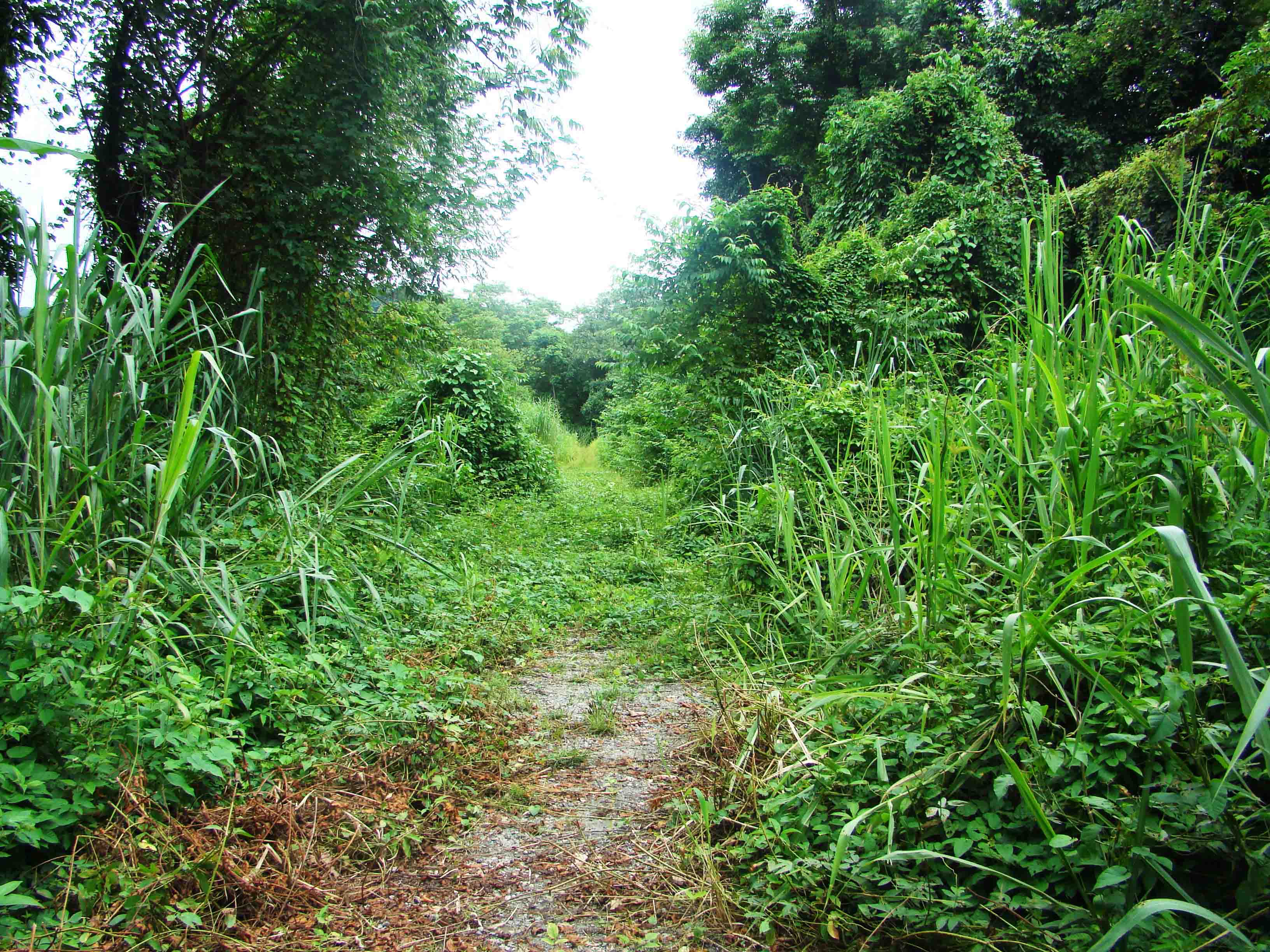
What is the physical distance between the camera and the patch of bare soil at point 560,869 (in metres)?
1.56

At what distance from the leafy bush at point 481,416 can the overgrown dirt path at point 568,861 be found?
21.6 ft

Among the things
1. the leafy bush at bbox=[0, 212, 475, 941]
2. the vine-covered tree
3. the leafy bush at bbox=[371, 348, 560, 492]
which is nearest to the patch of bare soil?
the leafy bush at bbox=[0, 212, 475, 941]

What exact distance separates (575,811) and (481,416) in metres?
7.73

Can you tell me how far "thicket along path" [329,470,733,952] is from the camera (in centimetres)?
159

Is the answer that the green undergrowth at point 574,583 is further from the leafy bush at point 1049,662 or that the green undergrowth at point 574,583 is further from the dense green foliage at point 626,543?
the leafy bush at point 1049,662

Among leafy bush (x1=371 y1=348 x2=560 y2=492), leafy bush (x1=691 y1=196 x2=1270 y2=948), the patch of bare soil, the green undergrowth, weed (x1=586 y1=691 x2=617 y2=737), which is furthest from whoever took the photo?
leafy bush (x1=371 y1=348 x2=560 y2=492)

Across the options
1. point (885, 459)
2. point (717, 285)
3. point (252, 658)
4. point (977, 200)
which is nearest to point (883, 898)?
point (885, 459)

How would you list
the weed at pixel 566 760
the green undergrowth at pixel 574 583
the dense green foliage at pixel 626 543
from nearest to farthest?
the dense green foliage at pixel 626 543, the weed at pixel 566 760, the green undergrowth at pixel 574 583

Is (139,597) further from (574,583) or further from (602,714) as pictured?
(574,583)

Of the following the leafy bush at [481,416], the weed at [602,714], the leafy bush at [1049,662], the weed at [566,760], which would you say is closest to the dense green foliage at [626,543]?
the leafy bush at [1049,662]

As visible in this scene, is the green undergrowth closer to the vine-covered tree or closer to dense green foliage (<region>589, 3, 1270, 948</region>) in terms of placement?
dense green foliage (<region>589, 3, 1270, 948</region>)

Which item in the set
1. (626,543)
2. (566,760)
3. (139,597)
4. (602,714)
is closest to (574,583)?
(626,543)

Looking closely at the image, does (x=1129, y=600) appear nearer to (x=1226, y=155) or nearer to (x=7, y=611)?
(x=7, y=611)

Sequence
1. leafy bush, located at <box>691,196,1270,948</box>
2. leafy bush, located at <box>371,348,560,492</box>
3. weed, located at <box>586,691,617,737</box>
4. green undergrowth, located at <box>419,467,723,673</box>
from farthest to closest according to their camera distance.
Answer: leafy bush, located at <box>371,348,560,492</box>, green undergrowth, located at <box>419,467,723,673</box>, weed, located at <box>586,691,617,737</box>, leafy bush, located at <box>691,196,1270,948</box>
